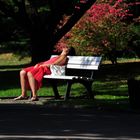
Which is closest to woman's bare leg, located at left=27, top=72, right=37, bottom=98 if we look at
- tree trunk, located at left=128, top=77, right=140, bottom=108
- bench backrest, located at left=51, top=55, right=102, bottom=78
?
bench backrest, located at left=51, top=55, right=102, bottom=78

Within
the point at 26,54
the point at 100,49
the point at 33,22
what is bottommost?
the point at 26,54

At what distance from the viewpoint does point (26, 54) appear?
38.9 metres

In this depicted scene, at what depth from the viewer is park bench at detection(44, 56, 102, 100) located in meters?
14.6

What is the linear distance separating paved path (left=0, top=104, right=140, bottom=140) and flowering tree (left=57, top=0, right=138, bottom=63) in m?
14.2

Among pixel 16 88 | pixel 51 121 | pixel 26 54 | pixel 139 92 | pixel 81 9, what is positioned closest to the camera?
pixel 51 121

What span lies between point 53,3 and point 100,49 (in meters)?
4.15

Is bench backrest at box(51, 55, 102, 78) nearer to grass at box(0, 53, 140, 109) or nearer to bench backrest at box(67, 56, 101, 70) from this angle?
bench backrest at box(67, 56, 101, 70)

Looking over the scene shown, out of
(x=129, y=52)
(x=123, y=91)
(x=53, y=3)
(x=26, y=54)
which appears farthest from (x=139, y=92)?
(x=26, y=54)

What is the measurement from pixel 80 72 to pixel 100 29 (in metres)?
11.7

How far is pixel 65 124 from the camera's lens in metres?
10.4

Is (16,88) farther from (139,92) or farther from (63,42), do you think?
(63,42)

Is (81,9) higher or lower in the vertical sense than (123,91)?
Answer: higher

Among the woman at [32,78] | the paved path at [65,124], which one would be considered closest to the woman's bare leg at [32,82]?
the woman at [32,78]

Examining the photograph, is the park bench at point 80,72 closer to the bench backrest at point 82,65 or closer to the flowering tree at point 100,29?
the bench backrest at point 82,65
